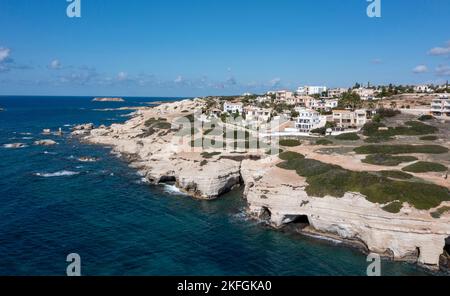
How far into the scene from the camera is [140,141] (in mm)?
85562

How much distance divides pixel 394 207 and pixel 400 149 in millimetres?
24294

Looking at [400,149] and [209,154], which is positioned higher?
[400,149]

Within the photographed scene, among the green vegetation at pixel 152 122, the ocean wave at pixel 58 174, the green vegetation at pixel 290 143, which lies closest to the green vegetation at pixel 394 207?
the green vegetation at pixel 290 143

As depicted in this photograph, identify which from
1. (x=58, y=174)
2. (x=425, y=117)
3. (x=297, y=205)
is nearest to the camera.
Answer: (x=297, y=205)

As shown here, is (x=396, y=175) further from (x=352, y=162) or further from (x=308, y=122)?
(x=308, y=122)

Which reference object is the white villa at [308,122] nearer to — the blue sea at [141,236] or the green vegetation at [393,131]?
the green vegetation at [393,131]

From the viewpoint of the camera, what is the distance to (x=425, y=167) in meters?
46.7

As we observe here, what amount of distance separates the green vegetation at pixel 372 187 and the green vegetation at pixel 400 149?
1263 cm

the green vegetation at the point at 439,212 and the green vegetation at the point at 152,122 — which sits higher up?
the green vegetation at the point at 152,122

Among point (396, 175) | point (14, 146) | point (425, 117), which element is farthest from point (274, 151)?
point (14, 146)

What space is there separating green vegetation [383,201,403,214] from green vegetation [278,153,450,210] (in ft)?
0.76

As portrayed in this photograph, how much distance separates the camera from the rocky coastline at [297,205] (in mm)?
33125

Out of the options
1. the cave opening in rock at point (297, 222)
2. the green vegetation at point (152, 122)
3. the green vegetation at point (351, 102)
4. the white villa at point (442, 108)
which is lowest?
the cave opening in rock at point (297, 222)
